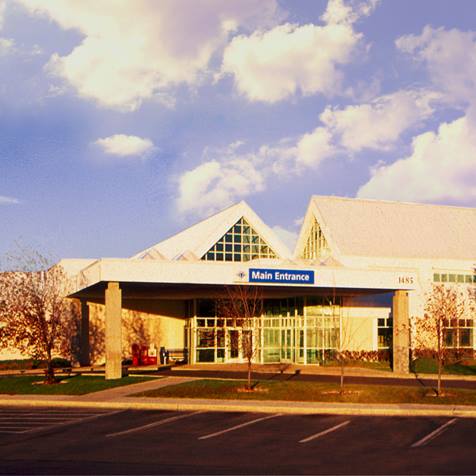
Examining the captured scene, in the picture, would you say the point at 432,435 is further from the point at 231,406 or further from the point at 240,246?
the point at 240,246

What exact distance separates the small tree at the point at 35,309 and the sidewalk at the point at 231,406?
654 cm

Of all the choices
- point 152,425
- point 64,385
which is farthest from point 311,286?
point 152,425

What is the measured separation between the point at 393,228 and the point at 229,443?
34.3 meters

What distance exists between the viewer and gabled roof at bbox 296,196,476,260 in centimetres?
4528

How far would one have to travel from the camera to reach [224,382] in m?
27.5

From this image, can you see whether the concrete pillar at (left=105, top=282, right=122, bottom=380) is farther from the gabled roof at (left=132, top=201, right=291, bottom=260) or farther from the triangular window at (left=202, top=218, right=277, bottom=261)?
the triangular window at (left=202, top=218, right=277, bottom=261)

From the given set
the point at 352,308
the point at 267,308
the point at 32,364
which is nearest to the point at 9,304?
the point at 32,364

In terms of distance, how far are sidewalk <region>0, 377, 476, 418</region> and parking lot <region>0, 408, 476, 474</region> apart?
82cm

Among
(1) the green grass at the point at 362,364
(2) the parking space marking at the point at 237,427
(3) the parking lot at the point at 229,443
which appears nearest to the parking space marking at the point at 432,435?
(3) the parking lot at the point at 229,443

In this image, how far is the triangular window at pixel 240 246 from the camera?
139 ft

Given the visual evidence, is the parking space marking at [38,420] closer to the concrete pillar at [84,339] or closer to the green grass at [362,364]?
the green grass at [362,364]

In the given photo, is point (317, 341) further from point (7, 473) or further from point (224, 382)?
point (7, 473)

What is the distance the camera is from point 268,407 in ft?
69.3

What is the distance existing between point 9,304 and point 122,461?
91.3ft
